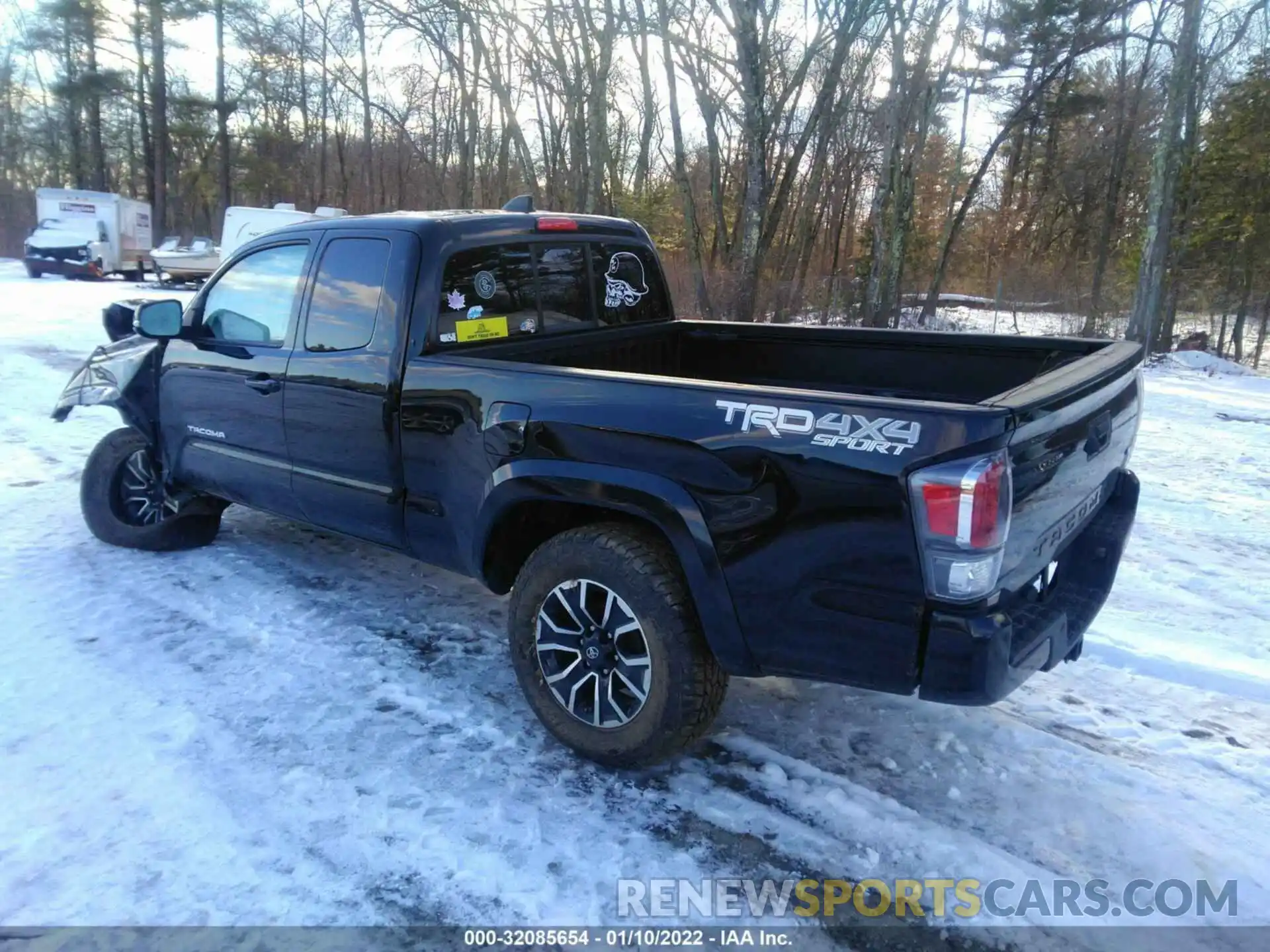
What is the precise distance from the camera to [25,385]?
381 inches

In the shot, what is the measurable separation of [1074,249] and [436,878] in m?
34.3

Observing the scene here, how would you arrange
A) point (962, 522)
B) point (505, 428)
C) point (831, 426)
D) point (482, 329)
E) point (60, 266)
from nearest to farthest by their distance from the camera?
point (962, 522)
point (831, 426)
point (505, 428)
point (482, 329)
point (60, 266)

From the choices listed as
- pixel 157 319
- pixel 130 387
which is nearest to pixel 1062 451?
pixel 157 319

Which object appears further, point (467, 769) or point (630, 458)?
point (467, 769)

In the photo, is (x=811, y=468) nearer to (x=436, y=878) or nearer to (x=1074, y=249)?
(x=436, y=878)

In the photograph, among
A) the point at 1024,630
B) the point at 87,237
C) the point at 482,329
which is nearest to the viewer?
the point at 1024,630

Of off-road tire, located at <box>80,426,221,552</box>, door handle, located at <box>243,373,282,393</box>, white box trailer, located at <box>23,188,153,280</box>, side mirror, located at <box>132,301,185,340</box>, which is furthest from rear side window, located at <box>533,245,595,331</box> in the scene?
white box trailer, located at <box>23,188,153,280</box>

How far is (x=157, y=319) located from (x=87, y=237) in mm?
27720

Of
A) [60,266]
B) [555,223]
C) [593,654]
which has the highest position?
[60,266]

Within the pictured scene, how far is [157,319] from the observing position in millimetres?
4582

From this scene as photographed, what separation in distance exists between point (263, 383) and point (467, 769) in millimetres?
2257

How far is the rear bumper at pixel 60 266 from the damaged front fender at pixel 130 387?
86.0 ft

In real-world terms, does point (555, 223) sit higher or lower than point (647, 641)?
higher

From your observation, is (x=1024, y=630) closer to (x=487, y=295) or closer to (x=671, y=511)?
(x=671, y=511)
